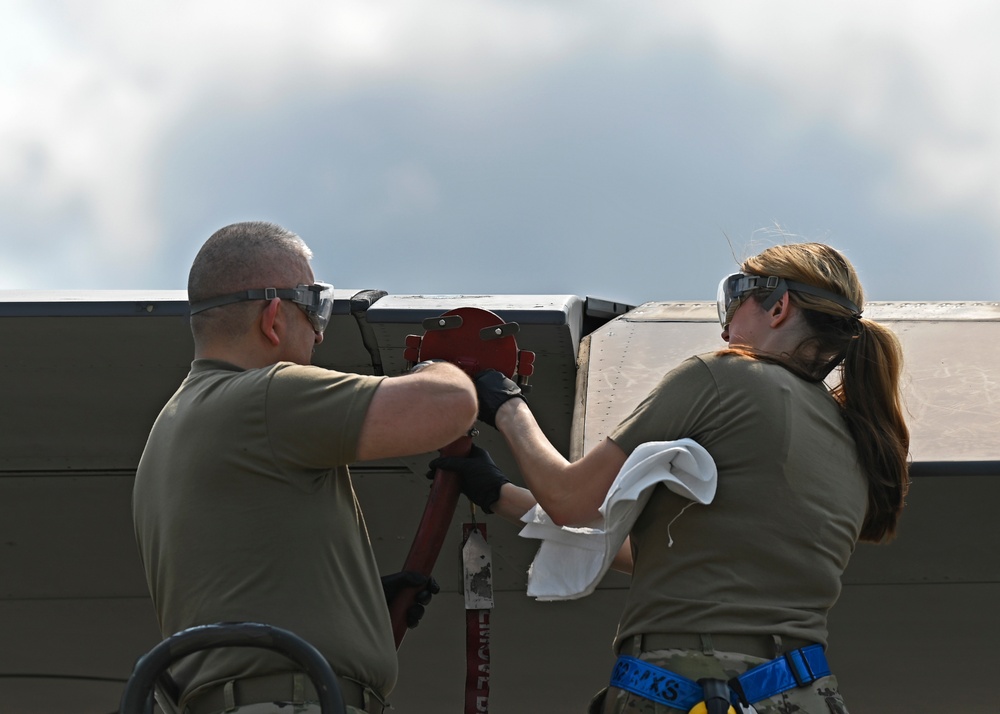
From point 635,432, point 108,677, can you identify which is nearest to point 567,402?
point 635,432

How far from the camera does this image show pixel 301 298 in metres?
2.42

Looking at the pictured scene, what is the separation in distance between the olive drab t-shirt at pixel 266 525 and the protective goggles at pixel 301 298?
8.9 inches

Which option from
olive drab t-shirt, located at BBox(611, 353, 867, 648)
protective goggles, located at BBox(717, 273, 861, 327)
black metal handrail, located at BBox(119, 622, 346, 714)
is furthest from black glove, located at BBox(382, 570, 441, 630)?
protective goggles, located at BBox(717, 273, 861, 327)

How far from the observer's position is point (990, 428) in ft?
11.5

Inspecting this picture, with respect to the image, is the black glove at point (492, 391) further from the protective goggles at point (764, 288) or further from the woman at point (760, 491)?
the protective goggles at point (764, 288)

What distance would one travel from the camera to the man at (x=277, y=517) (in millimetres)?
2105

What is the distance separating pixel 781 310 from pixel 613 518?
673 mm

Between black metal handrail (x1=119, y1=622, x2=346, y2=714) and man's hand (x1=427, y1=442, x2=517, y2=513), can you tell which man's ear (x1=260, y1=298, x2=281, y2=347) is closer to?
man's hand (x1=427, y1=442, x2=517, y2=513)

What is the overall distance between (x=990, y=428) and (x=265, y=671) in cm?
260

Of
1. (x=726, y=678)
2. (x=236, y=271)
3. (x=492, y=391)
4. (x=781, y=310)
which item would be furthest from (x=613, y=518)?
(x=236, y=271)

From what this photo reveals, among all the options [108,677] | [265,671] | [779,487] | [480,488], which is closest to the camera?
[265,671]

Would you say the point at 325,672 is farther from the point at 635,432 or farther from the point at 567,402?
the point at 567,402

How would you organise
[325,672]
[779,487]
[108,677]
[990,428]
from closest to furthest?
[325,672] < [779,487] < [990,428] < [108,677]

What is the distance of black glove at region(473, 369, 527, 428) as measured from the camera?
2629mm
